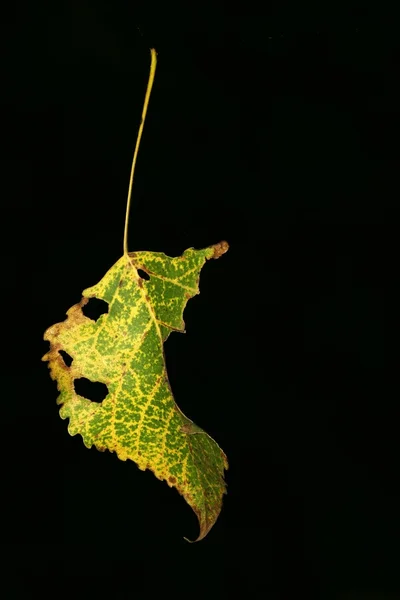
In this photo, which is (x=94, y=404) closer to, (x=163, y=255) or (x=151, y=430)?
(x=151, y=430)

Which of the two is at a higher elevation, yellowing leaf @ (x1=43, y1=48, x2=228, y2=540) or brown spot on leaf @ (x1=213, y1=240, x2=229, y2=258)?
brown spot on leaf @ (x1=213, y1=240, x2=229, y2=258)

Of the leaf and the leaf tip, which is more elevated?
the leaf tip

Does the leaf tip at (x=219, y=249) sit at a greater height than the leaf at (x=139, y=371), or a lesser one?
greater

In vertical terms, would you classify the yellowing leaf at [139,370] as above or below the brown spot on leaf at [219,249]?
below

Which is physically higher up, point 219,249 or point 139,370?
point 219,249

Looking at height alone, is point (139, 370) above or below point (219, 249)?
below

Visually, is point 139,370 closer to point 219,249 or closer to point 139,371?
point 139,371

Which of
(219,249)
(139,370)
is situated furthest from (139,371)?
(219,249)

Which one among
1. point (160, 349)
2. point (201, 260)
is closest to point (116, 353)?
point (160, 349)
